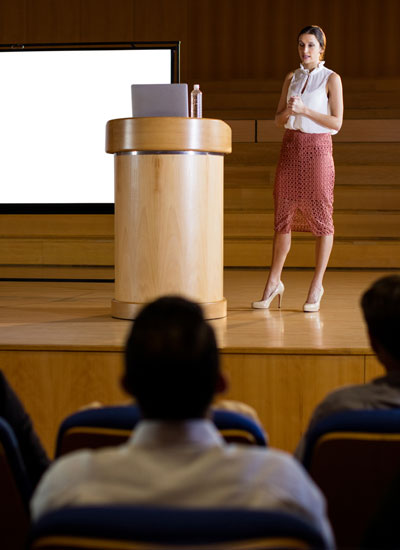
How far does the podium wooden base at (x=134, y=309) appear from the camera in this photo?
3418mm

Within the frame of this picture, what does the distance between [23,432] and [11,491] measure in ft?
0.61

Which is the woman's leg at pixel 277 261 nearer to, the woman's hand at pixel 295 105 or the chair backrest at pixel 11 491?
the woman's hand at pixel 295 105

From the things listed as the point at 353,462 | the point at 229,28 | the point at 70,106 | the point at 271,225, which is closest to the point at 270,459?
the point at 353,462

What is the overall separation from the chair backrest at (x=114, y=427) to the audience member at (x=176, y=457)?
258 millimetres

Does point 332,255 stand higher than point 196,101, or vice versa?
point 196,101

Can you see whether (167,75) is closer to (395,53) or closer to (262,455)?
(395,53)

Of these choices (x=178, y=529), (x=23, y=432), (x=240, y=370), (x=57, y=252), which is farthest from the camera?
(x=57, y=252)

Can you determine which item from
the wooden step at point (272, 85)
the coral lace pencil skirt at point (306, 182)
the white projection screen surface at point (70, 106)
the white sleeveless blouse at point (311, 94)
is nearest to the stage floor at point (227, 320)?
the coral lace pencil skirt at point (306, 182)

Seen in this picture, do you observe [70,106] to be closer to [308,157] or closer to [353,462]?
[308,157]

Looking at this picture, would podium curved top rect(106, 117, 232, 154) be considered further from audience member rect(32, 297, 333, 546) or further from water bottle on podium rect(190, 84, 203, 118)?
audience member rect(32, 297, 333, 546)

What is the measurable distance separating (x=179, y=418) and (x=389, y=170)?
19.0 ft

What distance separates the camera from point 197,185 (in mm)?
3367

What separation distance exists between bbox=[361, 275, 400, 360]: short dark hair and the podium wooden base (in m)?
1.86

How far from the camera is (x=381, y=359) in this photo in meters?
1.56
